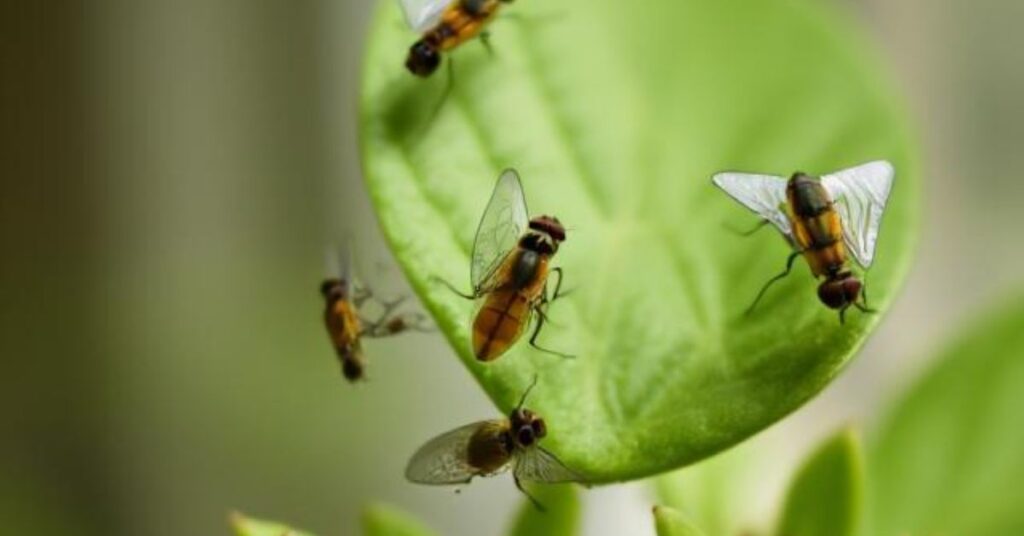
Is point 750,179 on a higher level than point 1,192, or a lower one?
lower

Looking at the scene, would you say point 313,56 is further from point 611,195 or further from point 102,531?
point 611,195

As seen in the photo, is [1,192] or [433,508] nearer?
[433,508]

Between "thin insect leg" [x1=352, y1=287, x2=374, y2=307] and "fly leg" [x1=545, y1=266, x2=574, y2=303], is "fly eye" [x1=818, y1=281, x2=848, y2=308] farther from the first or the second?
"thin insect leg" [x1=352, y1=287, x2=374, y2=307]

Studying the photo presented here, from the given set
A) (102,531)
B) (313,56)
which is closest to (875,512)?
(102,531)

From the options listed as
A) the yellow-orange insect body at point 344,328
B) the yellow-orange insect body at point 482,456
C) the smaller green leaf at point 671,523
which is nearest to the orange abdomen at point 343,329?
the yellow-orange insect body at point 344,328

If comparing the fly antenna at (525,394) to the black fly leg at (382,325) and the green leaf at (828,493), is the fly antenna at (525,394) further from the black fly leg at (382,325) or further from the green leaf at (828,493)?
the black fly leg at (382,325)

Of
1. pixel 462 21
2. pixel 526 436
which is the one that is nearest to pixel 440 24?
pixel 462 21

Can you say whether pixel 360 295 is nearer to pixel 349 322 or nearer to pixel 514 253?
pixel 349 322
